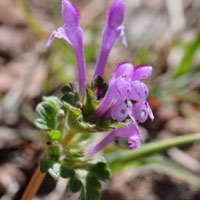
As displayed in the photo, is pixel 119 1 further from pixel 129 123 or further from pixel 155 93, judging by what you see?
pixel 155 93

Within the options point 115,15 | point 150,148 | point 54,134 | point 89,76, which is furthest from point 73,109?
point 89,76

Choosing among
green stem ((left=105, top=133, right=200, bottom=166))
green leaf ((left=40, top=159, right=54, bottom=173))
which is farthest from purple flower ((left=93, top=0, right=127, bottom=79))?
Result: green stem ((left=105, top=133, right=200, bottom=166))

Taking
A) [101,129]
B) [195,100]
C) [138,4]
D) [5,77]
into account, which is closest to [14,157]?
[5,77]

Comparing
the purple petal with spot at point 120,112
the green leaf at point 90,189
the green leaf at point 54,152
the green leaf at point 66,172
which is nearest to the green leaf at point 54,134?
the green leaf at point 54,152

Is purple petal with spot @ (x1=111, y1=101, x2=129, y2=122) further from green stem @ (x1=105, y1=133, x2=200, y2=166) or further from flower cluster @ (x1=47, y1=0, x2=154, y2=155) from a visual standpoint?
green stem @ (x1=105, y1=133, x2=200, y2=166)

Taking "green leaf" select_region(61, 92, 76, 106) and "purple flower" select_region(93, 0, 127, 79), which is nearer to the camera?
"green leaf" select_region(61, 92, 76, 106)

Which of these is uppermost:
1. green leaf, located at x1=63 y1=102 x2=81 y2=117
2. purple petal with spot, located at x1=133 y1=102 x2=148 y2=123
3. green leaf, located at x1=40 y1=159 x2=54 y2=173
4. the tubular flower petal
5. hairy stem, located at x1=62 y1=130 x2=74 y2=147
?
the tubular flower petal

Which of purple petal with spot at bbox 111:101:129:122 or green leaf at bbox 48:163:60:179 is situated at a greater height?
purple petal with spot at bbox 111:101:129:122
